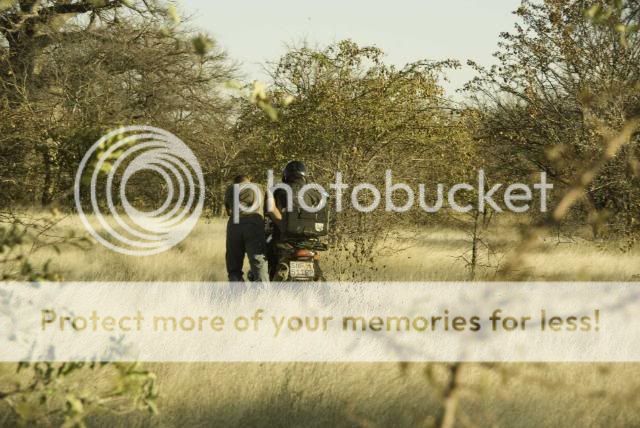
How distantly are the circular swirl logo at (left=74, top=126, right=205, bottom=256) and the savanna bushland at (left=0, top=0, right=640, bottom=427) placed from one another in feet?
3.35

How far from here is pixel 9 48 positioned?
27500 millimetres

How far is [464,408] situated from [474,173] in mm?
8650

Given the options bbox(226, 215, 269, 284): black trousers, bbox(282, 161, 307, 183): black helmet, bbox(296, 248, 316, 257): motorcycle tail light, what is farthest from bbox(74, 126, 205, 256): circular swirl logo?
bbox(296, 248, 316, 257): motorcycle tail light

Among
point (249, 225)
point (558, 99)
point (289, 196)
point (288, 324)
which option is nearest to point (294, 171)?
point (289, 196)

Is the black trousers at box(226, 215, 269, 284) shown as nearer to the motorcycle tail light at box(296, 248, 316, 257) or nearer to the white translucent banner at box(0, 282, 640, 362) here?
the white translucent banner at box(0, 282, 640, 362)

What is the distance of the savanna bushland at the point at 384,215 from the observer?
10.7 ft

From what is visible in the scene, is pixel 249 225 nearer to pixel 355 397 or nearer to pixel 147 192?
pixel 355 397

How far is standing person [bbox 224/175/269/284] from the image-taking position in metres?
9.47

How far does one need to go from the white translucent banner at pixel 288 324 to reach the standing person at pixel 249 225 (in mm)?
281

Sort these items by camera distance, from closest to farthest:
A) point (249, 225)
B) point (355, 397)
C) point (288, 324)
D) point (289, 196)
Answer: point (355, 397) < point (288, 324) < point (289, 196) < point (249, 225)

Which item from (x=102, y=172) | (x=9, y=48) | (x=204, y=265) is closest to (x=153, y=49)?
(x=9, y=48)

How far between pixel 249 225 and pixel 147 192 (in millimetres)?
19372

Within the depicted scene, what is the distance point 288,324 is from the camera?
8.54 metres

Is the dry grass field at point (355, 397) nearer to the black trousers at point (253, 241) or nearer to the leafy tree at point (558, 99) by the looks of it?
the black trousers at point (253, 241)
